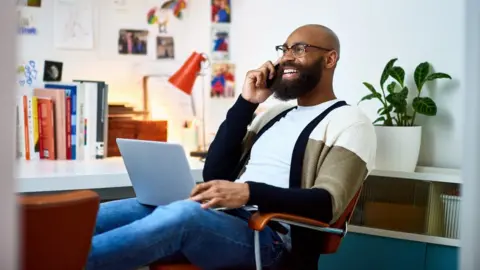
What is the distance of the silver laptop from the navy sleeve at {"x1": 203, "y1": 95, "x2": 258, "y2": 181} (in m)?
0.32

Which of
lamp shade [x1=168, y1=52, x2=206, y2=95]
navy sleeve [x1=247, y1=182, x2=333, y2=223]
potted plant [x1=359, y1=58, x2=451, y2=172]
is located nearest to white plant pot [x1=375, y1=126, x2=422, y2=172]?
potted plant [x1=359, y1=58, x2=451, y2=172]

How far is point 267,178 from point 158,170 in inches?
17.4

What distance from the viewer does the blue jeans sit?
1641 mm

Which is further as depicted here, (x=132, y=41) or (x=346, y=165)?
(x=132, y=41)

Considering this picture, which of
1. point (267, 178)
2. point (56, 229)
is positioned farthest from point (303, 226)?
point (56, 229)

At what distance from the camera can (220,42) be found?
327 cm

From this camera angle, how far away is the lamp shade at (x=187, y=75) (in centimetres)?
297

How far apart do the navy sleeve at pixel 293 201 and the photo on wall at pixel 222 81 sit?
1.55 m

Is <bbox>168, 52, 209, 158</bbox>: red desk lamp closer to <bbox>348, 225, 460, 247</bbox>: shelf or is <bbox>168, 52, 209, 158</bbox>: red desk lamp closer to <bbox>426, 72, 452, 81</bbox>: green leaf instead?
<bbox>348, 225, 460, 247</bbox>: shelf

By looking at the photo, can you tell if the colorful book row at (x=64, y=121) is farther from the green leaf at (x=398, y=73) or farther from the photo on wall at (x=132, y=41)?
the green leaf at (x=398, y=73)

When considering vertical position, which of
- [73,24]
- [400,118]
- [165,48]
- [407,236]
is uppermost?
[73,24]

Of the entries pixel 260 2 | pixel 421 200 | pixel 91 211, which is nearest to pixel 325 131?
pixel 421 200
